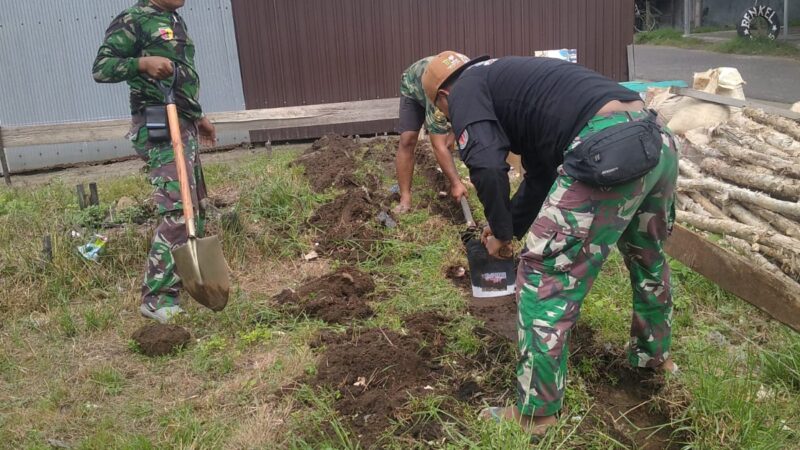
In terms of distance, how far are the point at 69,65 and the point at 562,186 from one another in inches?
337

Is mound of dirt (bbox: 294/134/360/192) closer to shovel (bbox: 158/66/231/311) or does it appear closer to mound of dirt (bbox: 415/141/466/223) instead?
mound of dirt (bbox: 415/141/466/223)

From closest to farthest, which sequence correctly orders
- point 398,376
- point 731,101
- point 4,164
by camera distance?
point 398,376, point 731,101, point 4,164

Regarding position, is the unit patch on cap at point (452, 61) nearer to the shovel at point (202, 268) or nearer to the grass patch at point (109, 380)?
the shovel at point (202, 268)

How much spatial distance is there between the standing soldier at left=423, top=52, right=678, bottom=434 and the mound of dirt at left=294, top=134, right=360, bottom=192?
370cm

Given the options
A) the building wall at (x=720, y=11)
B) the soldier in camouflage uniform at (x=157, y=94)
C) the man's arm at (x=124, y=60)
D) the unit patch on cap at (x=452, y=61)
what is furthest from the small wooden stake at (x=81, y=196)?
the building wall at (x=720, y=11)

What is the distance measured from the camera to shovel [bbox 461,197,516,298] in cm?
367

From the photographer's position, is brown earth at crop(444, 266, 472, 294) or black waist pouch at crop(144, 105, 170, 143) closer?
black waist pouch at crop(144, 105, 170, 143)

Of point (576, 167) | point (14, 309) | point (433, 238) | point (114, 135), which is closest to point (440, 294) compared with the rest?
point (433, 238)

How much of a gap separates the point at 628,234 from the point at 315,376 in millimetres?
1627

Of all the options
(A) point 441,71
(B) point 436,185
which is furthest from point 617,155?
(B) point 436,185

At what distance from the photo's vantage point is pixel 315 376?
3338mm

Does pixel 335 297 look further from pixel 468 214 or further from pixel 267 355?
pixel 468 214

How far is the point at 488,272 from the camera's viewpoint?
3.73 meters

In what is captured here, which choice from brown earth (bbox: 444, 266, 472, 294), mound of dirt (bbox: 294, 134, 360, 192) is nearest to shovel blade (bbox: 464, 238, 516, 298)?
brown earth (bbox: 444, 266, 472, 294)
